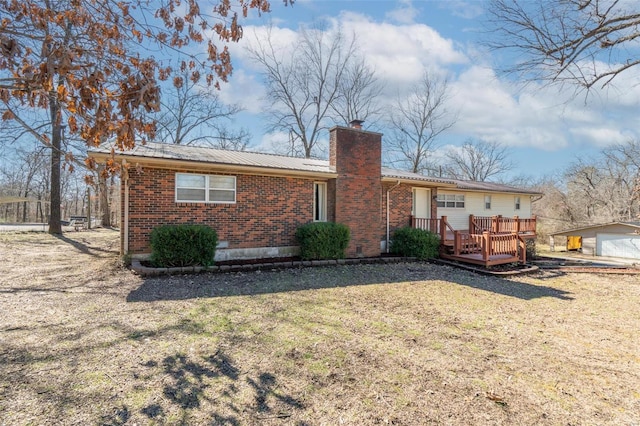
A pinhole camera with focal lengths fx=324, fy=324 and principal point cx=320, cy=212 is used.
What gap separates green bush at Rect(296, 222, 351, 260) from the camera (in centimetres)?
1024

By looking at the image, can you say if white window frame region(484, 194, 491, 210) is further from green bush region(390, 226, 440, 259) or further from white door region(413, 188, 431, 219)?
green bush region(390, 226, 440, 259)

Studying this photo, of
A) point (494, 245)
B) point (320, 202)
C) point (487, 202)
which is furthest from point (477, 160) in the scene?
point (320, 202)

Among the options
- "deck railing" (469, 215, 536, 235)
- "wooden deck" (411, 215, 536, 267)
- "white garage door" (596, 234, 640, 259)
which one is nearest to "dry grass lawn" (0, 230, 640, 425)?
"wooden deck" (411, 215, 536, 267)

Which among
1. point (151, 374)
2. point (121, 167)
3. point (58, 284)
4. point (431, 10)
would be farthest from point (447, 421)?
point (431, 10)

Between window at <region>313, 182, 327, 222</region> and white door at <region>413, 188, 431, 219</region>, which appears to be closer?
window at <region>313, 182, 327, 222</region>

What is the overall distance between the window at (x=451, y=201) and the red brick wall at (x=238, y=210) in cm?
780

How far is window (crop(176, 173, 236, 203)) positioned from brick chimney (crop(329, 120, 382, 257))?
12.0ft

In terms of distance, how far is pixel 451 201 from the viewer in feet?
54.0

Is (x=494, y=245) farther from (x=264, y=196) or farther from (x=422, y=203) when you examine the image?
(x=264, y=196)

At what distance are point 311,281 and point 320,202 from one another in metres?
4.54

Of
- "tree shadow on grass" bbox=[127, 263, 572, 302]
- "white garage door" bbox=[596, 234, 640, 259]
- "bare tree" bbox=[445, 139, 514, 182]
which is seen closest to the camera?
"tree shadow on grass" bbox=[127, 263, 572, 302]

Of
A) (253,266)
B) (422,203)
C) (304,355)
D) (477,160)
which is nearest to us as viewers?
(304,355)

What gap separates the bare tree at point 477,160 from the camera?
39.7 m

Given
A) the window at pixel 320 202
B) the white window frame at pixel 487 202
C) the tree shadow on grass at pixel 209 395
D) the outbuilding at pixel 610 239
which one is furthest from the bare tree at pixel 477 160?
the tree shadow on grass at pixel 209 395
